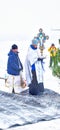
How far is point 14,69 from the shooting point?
10.5ft

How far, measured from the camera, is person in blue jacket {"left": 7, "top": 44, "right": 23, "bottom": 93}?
3.19 meters

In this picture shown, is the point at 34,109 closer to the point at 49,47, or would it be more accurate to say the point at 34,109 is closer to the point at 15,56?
the point at 15,56

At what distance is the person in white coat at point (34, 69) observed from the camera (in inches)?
126

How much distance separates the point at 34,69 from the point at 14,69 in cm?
20

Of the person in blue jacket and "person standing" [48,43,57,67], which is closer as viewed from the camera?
the person in blue jacket

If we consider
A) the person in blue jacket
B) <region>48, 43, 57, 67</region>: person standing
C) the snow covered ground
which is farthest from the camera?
<region>48, 43, 57, 67</region>: person standing

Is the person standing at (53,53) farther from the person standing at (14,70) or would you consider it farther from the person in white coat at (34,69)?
the person standing at (14,70)

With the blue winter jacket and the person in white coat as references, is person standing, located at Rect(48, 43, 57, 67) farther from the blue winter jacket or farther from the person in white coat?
the blue winter jacket

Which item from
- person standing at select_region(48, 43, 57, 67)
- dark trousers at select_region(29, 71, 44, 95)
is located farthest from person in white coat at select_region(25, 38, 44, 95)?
person standing at select_region(48, 43, 57, 67)

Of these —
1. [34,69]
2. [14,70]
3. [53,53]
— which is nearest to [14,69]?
[14,70]

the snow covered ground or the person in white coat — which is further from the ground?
the person in white coat

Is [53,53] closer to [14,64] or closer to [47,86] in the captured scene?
[47,86]

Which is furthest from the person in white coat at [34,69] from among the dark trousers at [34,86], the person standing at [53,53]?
the person standing at [53,53]

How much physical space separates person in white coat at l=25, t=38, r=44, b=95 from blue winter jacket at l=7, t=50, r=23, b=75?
3.4 inches
